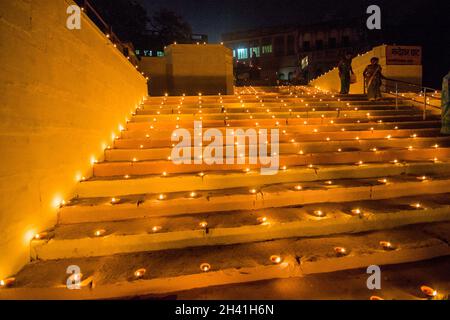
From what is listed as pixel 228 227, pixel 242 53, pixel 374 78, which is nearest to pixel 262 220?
pixel 228 227

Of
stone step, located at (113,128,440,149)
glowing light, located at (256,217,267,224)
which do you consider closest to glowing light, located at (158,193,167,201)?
glowing light, located at (256,217,267,224)

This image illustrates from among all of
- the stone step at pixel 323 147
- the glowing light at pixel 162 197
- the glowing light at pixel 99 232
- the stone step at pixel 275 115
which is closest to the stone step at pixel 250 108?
the stone step at pixel 275 115

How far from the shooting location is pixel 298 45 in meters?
32.8

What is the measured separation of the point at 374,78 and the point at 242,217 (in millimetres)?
7339

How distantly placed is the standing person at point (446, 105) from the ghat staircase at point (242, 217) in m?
0.36

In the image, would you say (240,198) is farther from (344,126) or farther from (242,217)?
(344,126)

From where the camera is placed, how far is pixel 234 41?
122 feet

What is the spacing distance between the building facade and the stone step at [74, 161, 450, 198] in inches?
968

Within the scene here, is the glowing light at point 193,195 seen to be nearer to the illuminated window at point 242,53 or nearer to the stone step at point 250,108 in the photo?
the stone step at point 250,108

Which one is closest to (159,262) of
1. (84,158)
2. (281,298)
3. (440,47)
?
(281,298)

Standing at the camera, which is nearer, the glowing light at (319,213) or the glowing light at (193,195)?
the glowing light at (319,213)

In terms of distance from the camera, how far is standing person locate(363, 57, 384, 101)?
7.89m

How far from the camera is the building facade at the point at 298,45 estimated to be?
100.0 feet
